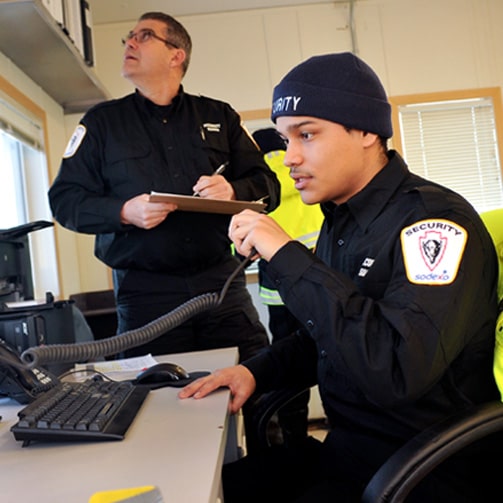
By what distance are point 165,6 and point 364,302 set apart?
3.57 metres

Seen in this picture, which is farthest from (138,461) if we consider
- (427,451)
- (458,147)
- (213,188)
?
(458,147)

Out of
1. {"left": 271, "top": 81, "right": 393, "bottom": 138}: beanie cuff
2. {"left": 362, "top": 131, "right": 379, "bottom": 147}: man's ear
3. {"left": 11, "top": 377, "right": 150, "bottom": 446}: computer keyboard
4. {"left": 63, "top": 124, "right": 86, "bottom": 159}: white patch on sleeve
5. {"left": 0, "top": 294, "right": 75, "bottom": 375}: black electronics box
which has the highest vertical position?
{"left": 63, "top": 124, "right": 86, "bottom": 159}: white patch on sleeve

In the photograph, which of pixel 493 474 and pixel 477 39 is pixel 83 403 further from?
pixel 477 39

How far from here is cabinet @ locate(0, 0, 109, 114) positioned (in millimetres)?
2494

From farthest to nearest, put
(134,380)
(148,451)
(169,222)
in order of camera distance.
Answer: (169,222) → (134,380) → (148,451)

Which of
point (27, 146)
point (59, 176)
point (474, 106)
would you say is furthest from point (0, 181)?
point (474, 106)

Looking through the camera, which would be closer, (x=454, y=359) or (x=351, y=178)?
(x=454, y=359)

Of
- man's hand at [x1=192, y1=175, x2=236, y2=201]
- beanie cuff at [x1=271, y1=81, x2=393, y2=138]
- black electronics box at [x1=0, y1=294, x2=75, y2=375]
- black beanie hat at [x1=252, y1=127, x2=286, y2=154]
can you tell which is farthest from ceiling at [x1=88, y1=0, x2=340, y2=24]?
beanie cuff at [x1=271, y1=81, x2=393, y2=138]

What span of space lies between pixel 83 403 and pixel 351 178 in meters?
0.67

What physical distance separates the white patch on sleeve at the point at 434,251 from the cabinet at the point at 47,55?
202 cm

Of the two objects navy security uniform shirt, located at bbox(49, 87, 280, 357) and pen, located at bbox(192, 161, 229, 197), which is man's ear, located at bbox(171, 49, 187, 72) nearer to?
navy security uniform shirt, located at bbox(49, 87, 280, 357)

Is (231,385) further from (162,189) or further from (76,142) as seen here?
(76,142)

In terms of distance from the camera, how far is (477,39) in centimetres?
426

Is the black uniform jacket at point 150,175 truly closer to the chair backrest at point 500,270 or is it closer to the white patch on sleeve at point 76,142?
the white patch on sleeve at point 76,142
